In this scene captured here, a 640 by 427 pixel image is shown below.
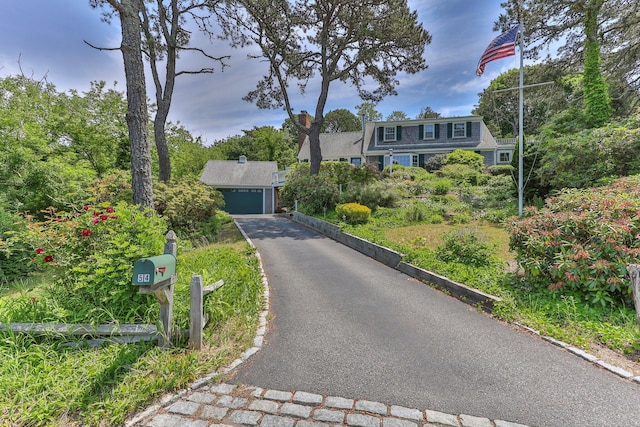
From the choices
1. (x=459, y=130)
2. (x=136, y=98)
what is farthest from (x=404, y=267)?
(x=459, y=130)

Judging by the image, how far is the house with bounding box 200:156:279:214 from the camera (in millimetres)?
24125

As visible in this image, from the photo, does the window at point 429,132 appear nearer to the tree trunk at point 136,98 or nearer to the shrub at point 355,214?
the shrub at point 355,214

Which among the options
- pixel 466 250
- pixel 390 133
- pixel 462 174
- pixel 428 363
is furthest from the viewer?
pixel 390 133

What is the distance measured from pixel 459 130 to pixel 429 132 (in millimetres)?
2352

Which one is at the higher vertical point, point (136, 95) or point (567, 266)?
point (136, 95)

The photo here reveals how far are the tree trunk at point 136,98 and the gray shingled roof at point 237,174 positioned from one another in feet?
58.5

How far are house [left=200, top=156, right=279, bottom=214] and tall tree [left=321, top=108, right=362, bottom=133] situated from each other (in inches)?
1016

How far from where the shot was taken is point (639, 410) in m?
2.44

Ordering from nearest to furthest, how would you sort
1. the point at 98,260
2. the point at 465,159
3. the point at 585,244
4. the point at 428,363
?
the point at 428,363, the point at 98,260, the point at 585,244, the point at 465,159

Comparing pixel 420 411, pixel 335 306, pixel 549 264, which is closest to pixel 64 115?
pixel 335 306

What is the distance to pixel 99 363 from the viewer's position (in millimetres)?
2898

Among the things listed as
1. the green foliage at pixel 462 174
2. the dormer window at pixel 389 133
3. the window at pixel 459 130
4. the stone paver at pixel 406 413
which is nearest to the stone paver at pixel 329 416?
the stone paver at pixel 406 413

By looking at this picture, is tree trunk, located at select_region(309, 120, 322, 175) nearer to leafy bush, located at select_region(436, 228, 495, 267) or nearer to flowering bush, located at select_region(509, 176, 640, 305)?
leafy bush, located at select_region(436, 228, 495, 267)

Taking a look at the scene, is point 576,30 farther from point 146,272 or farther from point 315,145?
point 146,272
